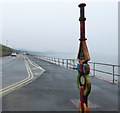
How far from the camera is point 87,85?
391cm

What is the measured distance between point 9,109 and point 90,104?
259 cm

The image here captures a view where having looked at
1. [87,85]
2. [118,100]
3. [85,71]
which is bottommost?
[118,100]

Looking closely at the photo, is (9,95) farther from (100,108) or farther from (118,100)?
(118,100)

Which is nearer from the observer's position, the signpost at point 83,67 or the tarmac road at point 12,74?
the signpost at point 83,67

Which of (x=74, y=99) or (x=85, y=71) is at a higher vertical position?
(x=85, y=71)

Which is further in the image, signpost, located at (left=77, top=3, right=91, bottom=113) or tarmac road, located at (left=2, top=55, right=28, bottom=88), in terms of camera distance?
tarmac road, located at (left=2, top=55, right=28, bottom=88)

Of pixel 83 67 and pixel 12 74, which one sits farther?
pixel 12 74

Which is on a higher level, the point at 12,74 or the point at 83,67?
the point at 83,67

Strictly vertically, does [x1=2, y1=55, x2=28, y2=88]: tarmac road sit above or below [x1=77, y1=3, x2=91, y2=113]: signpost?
below

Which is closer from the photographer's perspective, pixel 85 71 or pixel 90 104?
pixel 85 71

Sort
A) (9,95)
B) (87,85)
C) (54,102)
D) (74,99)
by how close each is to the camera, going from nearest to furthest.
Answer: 1. (87,85)
2. (54,102)
3. (74,99)
4. (9,95)

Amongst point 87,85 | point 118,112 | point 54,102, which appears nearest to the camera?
point 87,85

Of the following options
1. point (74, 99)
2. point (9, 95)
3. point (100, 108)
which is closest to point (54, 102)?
point (74, 99)

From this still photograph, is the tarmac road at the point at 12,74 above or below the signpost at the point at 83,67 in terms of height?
below
